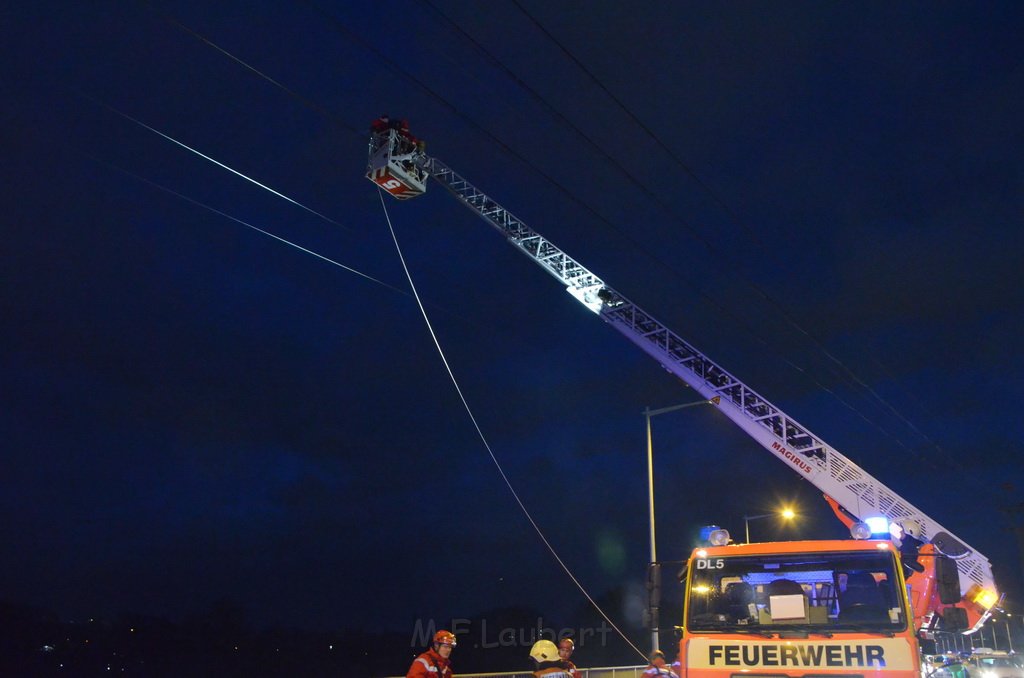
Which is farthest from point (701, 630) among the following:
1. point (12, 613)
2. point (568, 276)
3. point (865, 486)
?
point (12, 613)

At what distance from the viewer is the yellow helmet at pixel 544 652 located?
7277 mm

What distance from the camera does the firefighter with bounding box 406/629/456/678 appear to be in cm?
684

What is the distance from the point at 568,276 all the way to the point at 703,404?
207 inches

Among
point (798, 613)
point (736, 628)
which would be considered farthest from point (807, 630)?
point (736, 628)

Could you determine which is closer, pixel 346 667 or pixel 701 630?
pixel 701 630

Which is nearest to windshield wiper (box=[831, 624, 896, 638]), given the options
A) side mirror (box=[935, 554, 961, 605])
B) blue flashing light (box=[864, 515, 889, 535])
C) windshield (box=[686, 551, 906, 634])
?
windshield (box=[686, 551, 906, 634])

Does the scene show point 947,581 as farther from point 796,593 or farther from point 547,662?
point 547,662

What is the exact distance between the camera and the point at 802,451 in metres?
18.5

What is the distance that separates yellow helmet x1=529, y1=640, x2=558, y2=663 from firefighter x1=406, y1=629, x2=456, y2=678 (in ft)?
2.56

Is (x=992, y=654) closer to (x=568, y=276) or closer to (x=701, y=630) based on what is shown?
(x=568, y=276)

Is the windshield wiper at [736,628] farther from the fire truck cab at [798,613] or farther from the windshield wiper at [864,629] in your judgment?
the windshield wiper at [864,629]

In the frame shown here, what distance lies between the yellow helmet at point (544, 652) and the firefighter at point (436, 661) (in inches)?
30.8

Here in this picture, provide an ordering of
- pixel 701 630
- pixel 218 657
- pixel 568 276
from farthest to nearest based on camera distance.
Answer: pixel 218 657 → pixel 568 276 → pixel 701 630

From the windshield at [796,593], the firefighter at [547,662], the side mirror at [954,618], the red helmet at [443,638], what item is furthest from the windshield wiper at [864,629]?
the red helmet at [443,638]
